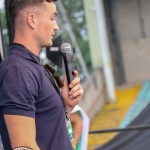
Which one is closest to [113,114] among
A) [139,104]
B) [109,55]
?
[139,104]

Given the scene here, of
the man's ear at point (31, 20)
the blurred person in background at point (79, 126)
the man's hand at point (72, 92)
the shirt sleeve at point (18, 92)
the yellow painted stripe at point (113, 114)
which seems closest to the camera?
the shirt sleeve at point (18, 92)

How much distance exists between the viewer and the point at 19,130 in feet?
5.61

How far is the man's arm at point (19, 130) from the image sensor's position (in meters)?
1.71

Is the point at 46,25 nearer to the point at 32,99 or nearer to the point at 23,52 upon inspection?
the point at 23,52

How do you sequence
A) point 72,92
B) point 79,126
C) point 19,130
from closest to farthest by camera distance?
point 19,130 < point 72,92 < point 79,126

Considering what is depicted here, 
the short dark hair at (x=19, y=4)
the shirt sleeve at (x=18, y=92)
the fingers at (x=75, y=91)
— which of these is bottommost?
the fingers at (x=75, y=91)

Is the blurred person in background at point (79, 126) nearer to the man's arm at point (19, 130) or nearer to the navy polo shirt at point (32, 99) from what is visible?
the navy polo shirt at point (32, 99)

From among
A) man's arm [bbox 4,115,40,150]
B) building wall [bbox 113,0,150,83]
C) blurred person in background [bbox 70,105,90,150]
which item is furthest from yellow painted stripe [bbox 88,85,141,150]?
man's arm [bbox 4,115,40,150]

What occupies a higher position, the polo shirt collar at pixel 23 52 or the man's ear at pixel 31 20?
the man's ear at pixel 31 20

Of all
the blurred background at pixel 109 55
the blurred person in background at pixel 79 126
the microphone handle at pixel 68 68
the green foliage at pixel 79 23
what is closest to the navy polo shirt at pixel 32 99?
the microphone handle at pixel 68 68

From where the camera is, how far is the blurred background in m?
9.57

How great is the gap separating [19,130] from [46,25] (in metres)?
0.43

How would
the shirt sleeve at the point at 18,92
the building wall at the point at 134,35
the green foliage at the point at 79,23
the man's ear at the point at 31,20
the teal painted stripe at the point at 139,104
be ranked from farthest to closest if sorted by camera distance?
the building wall at the point at 134,35 < the green foliage at the point at 79,23 < the teal painted stripe at the point at 139,104 < the man's ear at the point at 31,20 < the shirt sleeve at the point at 18,92

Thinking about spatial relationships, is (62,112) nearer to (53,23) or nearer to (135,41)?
(53,23)
